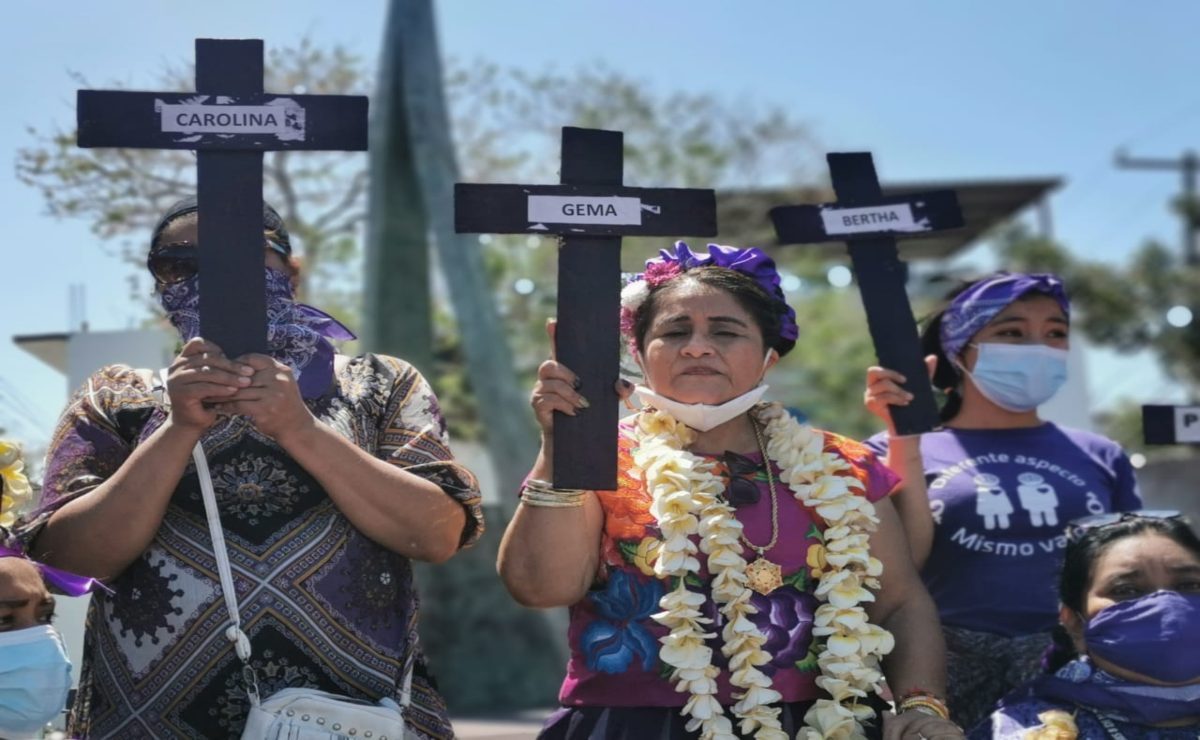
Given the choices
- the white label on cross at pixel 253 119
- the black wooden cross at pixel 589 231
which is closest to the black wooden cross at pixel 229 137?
the white label on cross at pixel 253 119

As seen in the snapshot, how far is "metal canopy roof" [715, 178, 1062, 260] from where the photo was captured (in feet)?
54.2

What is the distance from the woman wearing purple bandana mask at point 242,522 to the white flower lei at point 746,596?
1.45ft

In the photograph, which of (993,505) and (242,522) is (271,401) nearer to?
(242,522)

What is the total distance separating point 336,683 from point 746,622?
0.85 metres

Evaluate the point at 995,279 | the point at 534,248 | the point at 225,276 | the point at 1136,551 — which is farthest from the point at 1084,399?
the point at 225,276

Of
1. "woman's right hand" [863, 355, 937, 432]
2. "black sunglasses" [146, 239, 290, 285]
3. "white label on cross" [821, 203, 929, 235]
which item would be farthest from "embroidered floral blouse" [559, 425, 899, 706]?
"black sunglasses" [146, 239, 290, 285]

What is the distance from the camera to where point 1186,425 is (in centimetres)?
392

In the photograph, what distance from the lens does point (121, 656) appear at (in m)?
2.72

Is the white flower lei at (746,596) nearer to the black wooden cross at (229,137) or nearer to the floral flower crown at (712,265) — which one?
the floral flower crown at (712,265)

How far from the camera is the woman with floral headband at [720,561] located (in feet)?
9.28

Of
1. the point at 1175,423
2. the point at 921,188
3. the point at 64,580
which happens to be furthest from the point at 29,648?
Answer: the point at 921,188

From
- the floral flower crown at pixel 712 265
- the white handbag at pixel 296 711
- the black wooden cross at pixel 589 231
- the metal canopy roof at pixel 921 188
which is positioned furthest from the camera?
the metal canopy roof at pixel 921 188

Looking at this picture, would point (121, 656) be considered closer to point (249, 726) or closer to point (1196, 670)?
point (249, 726)

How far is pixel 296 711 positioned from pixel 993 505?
2022 mm
